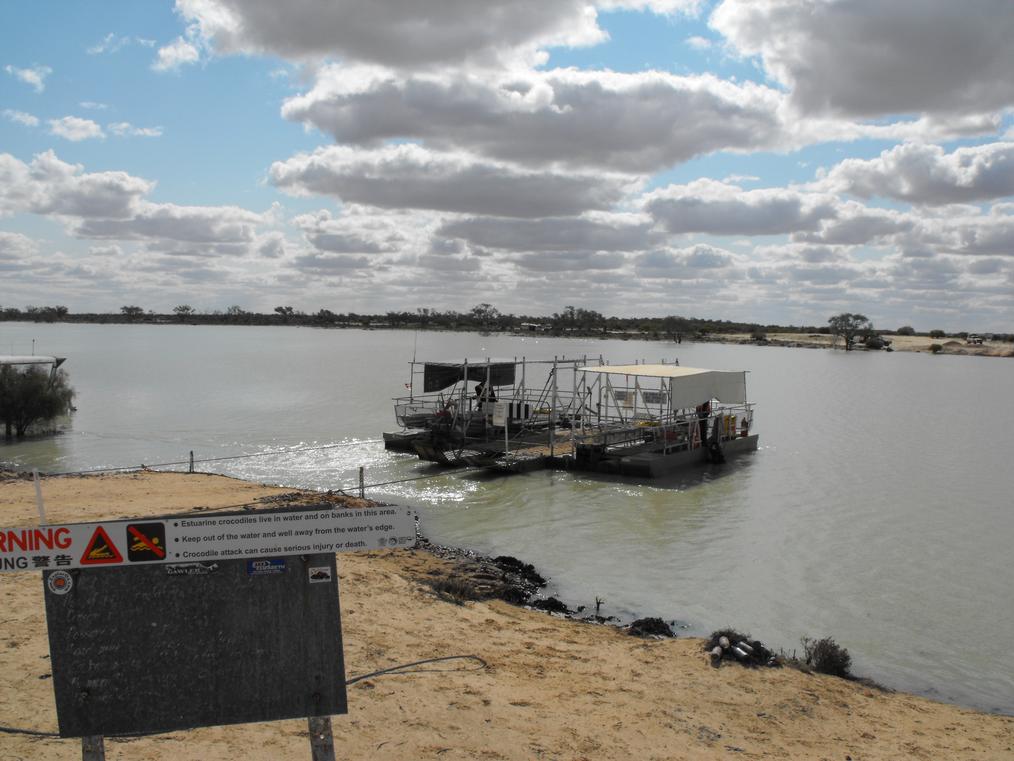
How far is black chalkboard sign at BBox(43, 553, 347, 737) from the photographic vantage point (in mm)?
4781

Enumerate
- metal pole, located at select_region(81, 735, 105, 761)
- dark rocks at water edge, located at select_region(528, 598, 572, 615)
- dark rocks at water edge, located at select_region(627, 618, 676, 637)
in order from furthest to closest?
dark rocks at water edge, located at select_region(528, 598, 572, 615) → dark rocks at water edge, located at select_region(627, 618, 676, 637) → metal pole, located at select_region(81, 735, 105, 761)

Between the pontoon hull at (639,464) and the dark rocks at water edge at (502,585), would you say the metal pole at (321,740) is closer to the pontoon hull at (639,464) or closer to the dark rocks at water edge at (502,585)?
the dark rocks at water edge at (502,585)

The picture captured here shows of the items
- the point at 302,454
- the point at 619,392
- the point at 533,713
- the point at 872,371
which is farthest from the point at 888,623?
the point at 872,371

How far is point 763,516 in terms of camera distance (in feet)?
71.7

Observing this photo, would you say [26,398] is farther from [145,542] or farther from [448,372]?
[145,542]

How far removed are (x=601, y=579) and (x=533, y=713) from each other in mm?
7909

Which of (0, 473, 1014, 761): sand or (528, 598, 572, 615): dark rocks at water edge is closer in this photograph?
(0, 473, 1014, 761): sand

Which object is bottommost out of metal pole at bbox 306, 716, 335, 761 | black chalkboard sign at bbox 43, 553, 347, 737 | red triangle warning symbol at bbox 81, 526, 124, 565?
metal pole at bbox 306, 716, 335, 761

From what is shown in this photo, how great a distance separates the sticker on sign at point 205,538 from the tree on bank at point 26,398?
33708 millimetres

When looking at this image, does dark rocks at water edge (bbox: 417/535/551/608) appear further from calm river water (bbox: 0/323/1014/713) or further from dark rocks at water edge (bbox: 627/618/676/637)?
dark rocks at water edge (bbox: 627/618/676/637)

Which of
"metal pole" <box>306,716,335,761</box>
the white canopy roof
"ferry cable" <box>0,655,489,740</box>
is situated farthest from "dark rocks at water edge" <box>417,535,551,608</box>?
the white canopy roof

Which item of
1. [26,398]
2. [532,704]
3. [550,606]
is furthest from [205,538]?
[26,398]

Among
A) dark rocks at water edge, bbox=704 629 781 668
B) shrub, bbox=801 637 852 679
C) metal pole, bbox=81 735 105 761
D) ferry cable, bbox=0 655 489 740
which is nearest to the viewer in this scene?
metal pole, bbox=81 735 105 761

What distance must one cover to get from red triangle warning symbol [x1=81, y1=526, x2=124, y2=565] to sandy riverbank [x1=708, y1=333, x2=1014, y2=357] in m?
169
